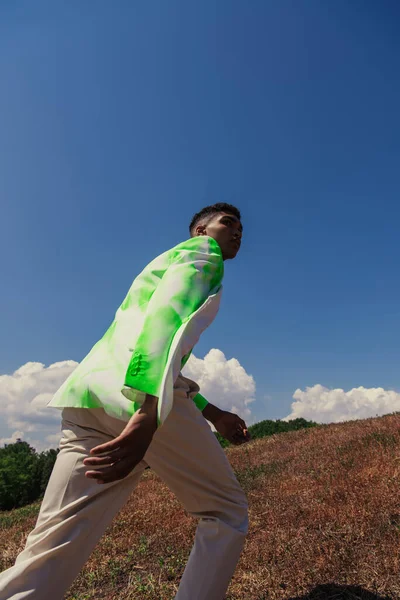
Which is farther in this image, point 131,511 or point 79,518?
point 131,511

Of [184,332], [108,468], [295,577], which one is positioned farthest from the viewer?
[295,577]

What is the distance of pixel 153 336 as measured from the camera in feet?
5.71

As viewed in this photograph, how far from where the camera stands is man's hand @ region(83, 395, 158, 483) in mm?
1577

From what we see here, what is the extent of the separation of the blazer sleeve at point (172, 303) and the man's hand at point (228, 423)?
1.14m

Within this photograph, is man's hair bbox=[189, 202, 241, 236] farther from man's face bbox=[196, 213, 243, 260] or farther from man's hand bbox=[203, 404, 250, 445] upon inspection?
man's hand bbox=[203, 404, 250, 445]

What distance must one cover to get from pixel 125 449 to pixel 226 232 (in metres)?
1.43

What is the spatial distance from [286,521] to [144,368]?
3.83 m

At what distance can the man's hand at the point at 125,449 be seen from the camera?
1.58 meters

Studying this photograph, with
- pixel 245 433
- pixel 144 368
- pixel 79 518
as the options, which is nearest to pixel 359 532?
pixel 245 433

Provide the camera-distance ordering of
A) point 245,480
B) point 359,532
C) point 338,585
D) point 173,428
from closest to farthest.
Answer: point 173,428
point 338,585
point 359,532
point 245,480

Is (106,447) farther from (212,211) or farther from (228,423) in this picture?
(212,211)

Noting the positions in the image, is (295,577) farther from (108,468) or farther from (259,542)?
(108,468)

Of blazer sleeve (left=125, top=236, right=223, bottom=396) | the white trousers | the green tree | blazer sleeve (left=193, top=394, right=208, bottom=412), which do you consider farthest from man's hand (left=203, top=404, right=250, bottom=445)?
the green tree

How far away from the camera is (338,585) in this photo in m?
3.08
